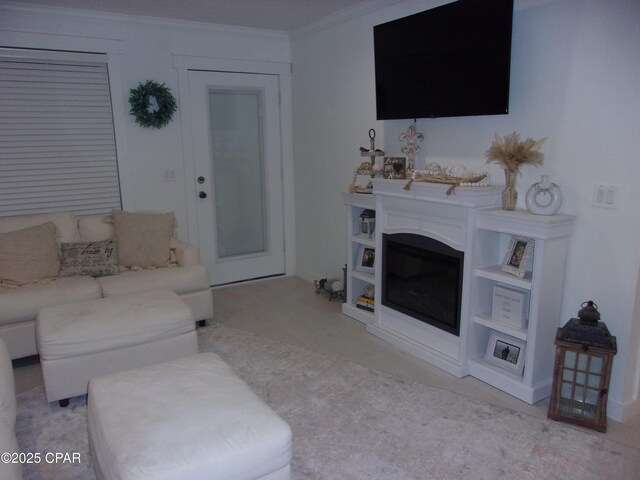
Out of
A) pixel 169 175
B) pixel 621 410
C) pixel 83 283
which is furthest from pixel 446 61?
pixel 83 283

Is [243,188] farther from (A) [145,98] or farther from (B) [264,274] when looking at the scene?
(A) [145,98]

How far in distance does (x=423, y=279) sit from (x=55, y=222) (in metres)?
2.79

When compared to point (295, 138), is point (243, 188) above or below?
below

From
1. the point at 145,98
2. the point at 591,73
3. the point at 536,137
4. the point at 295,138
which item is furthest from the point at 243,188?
the point at 591,73

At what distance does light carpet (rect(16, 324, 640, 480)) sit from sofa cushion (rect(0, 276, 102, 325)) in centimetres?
51

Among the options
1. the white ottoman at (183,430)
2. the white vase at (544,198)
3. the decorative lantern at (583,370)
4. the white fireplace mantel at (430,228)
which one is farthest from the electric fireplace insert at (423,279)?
the white ottoman at (183,430)

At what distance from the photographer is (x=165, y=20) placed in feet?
14.0

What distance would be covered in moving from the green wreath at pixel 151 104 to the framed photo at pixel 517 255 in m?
3.07

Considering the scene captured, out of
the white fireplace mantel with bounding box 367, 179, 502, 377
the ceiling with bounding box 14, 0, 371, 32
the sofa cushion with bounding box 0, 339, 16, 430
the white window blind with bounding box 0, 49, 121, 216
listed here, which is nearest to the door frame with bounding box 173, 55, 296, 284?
the ceiling with bounding box 14, 0, 371, 32

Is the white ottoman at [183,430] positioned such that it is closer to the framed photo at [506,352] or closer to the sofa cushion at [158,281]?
the sofa cushion at [158,281]

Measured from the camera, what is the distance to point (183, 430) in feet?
5.63

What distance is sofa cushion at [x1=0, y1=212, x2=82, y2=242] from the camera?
3.64 meters

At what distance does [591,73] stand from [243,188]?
130 inches

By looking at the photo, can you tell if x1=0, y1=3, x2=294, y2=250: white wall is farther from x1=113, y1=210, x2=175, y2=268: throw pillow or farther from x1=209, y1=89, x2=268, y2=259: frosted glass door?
x1=113, y1=210, x2=175, y2=268: throw pillow
